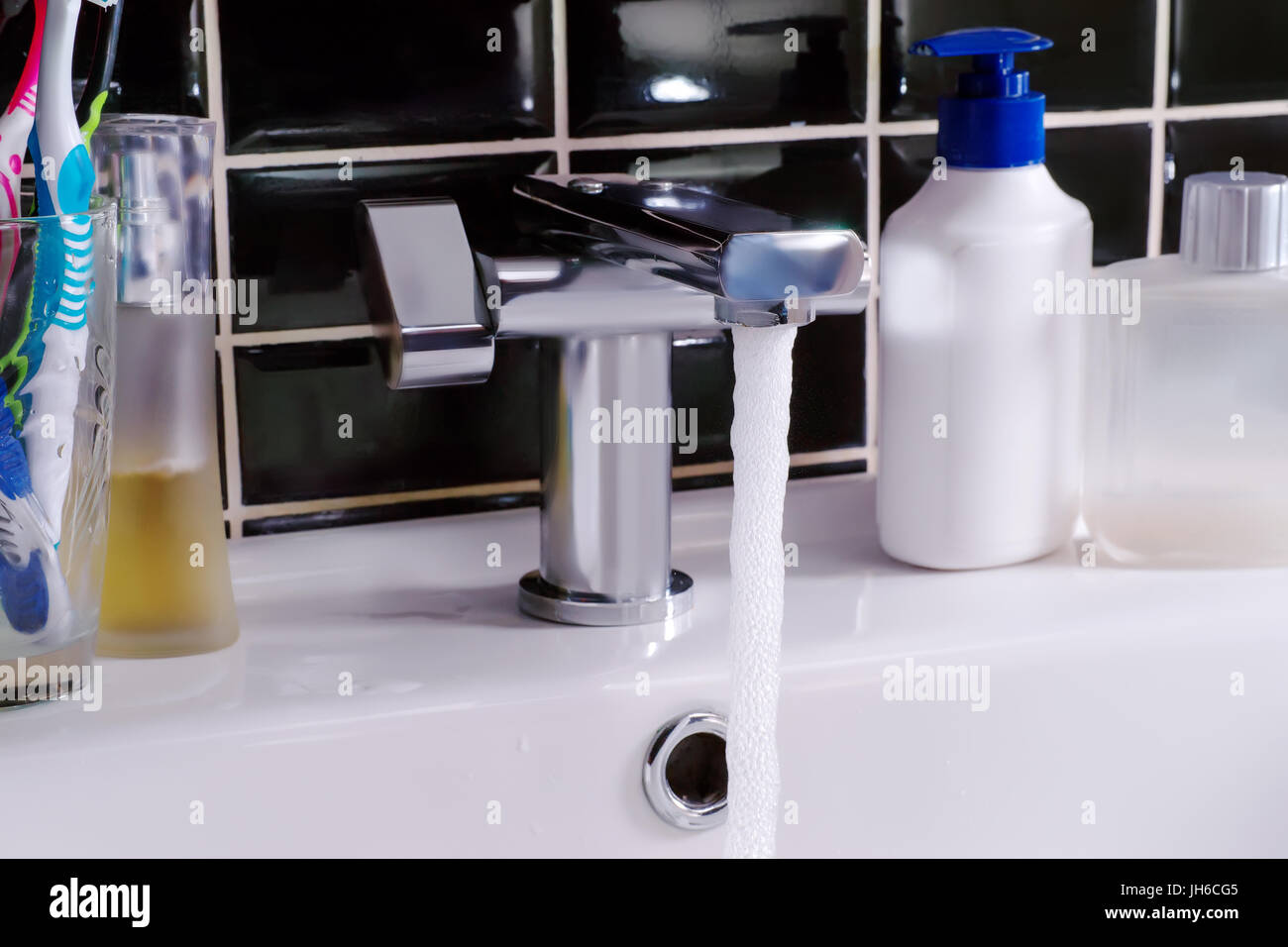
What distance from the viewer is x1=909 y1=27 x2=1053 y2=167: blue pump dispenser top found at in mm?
497

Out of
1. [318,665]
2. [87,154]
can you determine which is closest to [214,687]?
[318,665]


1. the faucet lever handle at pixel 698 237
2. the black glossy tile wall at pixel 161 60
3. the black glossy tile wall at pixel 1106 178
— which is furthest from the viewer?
the black glossy tile wall at pixel 1106 178

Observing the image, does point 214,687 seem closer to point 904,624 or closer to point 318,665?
point 318,665

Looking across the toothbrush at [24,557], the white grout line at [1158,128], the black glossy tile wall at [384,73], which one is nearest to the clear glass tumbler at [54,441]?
the toothbrush at [24,557]

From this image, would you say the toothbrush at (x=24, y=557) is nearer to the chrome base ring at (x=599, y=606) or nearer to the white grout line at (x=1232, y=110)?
the chrome base ring at (x=599, y=606)

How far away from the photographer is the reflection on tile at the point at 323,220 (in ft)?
1.67

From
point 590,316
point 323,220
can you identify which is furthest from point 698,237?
point 323,220

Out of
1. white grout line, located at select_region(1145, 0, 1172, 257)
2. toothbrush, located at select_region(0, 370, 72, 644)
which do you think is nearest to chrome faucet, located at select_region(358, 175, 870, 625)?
toothbrush, located at select_region(0, 370, 72, 644)

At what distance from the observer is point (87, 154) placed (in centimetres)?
41

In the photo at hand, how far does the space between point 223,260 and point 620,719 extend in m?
0.21

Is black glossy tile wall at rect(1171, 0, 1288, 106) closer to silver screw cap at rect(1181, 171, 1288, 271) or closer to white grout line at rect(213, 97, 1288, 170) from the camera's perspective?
white grout line at rect(213, 97, 1288, 170)

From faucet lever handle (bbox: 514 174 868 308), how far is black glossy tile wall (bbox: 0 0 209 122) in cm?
11

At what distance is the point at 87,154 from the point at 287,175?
11 cm

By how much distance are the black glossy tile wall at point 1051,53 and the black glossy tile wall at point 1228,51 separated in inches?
0.4
